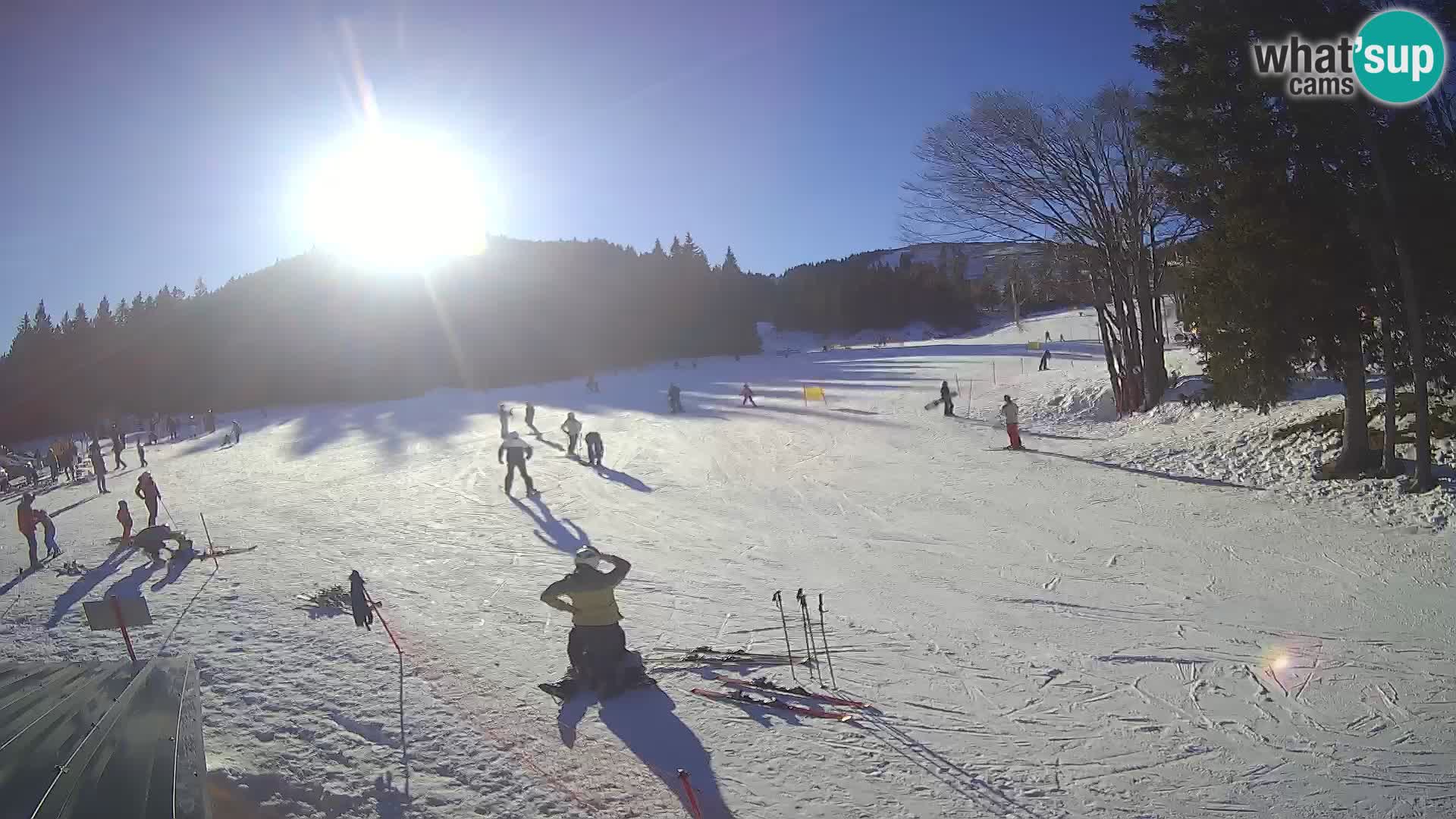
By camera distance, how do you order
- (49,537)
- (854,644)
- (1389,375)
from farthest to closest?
(49,537), (1389,375), (854,644)

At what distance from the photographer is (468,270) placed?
80.6 m

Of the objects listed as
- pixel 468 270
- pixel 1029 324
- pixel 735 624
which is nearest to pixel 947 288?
pixel 1029 324

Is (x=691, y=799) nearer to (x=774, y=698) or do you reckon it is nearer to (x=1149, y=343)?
(x=774, y=698)

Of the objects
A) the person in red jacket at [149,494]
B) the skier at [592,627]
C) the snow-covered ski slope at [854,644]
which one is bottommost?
the snow-covered ski slope at [854,644]

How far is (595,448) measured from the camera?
20.6m

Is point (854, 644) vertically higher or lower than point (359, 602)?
lower

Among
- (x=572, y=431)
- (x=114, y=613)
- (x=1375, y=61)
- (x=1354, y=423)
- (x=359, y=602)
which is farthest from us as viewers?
(x=572, y=431)

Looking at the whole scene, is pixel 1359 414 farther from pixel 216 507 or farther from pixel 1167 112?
pixel 216 507

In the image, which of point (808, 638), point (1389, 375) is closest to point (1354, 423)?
point (1389, 375)

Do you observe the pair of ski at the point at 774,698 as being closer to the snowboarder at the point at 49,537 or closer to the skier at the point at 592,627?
the skier at the point at 592,627

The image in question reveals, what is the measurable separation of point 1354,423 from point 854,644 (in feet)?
33.2

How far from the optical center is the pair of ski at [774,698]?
612cm

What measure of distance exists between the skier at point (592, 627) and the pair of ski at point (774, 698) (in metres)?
0.79

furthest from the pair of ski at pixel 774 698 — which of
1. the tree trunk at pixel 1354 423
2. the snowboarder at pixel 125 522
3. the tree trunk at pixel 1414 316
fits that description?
the snowboarder at pixel 125 522
